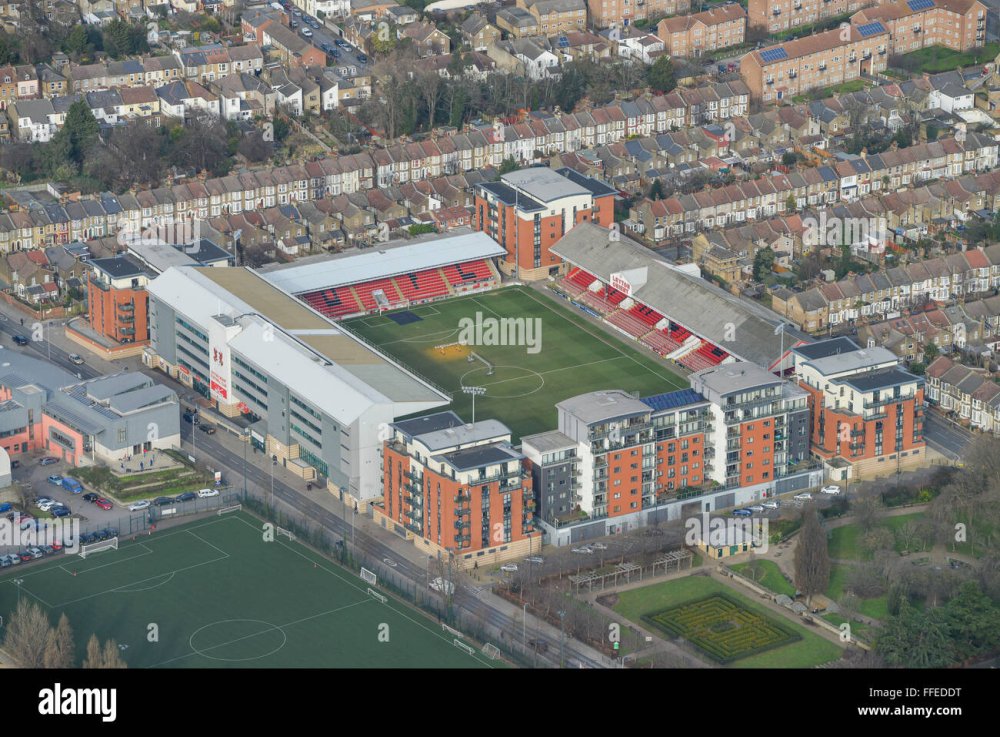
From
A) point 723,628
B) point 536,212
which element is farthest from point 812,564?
point 536,212

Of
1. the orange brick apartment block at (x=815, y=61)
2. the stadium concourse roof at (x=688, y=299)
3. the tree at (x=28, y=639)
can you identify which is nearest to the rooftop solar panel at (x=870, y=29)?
the orange brick apartment block at (x=815, y=61)

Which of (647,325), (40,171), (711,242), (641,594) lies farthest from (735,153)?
(641,594)

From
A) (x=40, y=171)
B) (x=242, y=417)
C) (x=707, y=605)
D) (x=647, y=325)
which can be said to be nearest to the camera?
(x=707, y=605)

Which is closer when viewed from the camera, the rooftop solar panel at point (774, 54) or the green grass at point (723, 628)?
the green grass at point (723, 628)

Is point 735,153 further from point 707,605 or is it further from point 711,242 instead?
point 707,605

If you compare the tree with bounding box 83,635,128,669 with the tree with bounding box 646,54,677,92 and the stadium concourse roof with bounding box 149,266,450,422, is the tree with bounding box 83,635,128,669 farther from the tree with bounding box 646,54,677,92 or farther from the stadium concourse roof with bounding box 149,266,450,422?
the tree with bounding box 646,54,677,92

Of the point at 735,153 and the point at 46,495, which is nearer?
the point at 46,495

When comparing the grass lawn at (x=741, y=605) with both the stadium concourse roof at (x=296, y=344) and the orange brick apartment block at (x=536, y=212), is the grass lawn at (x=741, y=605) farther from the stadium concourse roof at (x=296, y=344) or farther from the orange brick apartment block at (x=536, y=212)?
the orange brick apartment block at (x=536, y=212)
